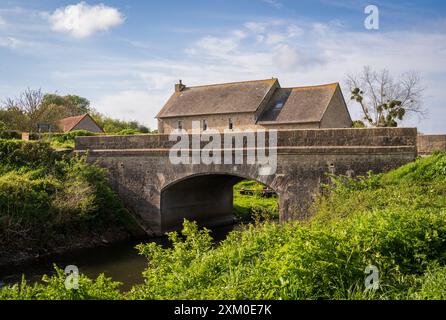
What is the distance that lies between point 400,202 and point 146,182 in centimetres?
1251

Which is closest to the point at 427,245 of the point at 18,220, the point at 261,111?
→ the point at 18,220

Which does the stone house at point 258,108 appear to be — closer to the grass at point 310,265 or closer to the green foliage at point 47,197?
the green foliage at point 47,197

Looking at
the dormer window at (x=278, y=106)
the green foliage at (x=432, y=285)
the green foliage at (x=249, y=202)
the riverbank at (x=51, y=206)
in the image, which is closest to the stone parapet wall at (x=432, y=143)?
the green foliage at (x=432, y=285)

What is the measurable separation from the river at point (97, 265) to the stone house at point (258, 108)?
15.0 meters

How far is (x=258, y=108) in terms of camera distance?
32.0 m

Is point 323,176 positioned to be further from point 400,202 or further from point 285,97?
point 285,97

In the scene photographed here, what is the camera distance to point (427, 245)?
7086mm

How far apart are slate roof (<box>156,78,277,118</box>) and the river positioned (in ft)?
52.0

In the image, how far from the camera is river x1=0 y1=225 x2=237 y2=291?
14.1 metres

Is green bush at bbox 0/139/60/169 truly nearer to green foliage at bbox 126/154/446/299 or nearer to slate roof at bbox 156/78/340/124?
green foliage at bbox 126/154/446/299

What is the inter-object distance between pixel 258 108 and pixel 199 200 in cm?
1086

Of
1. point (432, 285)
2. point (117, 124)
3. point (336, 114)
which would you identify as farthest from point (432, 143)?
point (117, 124)

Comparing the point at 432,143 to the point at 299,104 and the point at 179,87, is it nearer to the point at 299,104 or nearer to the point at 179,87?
the point at 299,104
